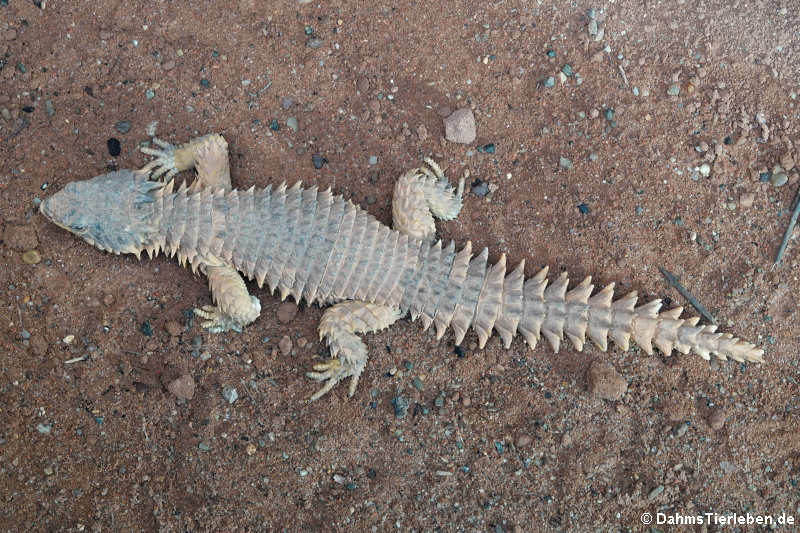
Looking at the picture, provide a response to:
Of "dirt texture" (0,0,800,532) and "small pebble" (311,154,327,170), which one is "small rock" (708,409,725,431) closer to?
"dirt texture" (0,0,800,532)

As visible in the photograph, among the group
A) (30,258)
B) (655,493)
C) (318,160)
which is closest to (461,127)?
(318,160)

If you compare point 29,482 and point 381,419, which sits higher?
point 381,419

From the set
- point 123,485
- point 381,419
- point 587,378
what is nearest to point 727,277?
point 587,378

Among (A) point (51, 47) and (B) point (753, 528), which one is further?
(A) point (51, 47)

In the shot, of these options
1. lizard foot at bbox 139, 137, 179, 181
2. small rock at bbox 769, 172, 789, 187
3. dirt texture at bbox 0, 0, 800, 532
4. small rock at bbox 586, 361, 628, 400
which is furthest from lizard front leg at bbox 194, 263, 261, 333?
small rock at bbox 769, 172, 789, 187

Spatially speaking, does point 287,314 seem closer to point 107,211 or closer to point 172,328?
point 172,328

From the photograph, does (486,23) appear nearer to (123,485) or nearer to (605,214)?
(605,214)
